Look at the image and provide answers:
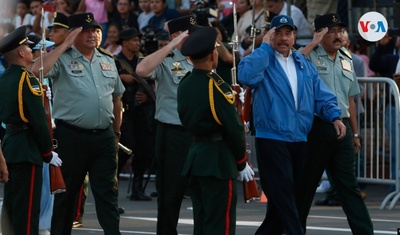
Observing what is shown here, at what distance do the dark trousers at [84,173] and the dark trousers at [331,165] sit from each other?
1652 millimetres

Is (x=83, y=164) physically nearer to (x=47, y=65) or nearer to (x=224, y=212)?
(x=47, y=65)

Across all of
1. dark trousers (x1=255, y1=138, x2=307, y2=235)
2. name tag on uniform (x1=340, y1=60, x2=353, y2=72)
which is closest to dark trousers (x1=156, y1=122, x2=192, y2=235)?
dark trousers (x1=255, y1=138, x2=307, y2=235)

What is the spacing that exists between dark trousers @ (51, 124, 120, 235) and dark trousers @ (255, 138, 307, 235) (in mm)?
1363

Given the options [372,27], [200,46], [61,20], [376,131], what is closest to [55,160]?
[200,46]

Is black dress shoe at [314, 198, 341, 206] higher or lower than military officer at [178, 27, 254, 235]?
lower

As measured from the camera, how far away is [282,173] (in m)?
10.3

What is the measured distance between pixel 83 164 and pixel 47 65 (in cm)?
91

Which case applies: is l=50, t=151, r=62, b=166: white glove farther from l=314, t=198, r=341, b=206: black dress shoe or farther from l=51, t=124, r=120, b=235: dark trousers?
l=314, t=198, r=341, b=206: black dress shoe

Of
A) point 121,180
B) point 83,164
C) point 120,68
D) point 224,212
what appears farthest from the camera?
point 121,180

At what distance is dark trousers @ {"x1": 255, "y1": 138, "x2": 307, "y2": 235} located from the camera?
1028cm

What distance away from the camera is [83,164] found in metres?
11.0

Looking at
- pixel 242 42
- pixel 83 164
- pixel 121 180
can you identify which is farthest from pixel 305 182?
pixel 121 180

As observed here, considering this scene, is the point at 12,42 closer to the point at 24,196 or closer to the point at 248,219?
the point at 24,196

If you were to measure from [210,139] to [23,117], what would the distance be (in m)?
1.62
